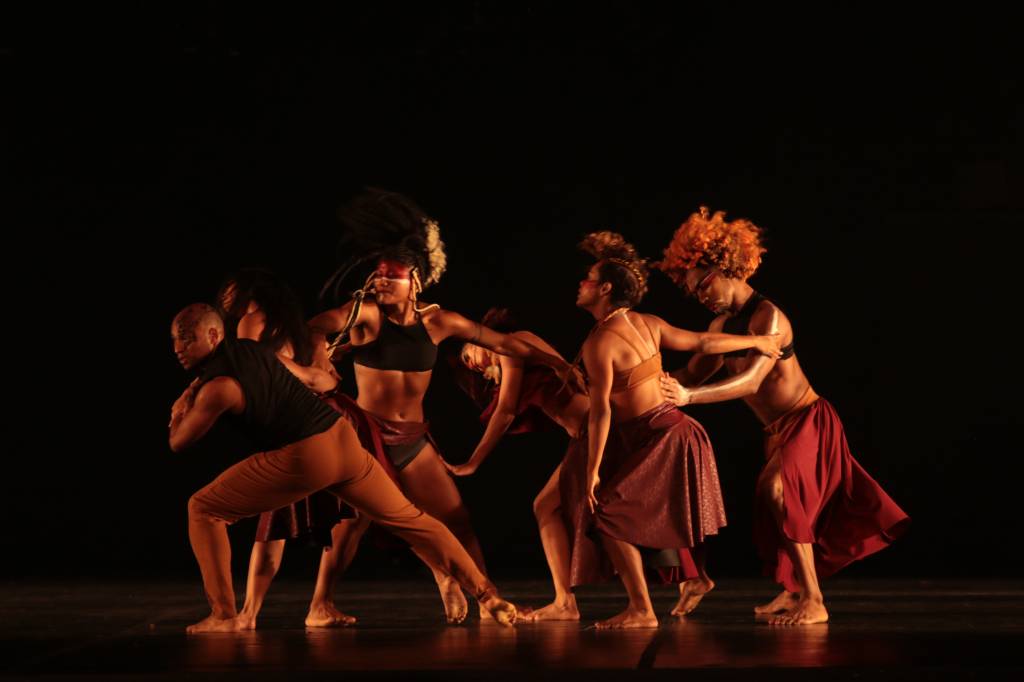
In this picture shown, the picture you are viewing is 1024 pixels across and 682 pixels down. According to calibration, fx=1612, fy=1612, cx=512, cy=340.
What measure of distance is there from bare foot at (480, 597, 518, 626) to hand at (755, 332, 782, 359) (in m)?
1.22

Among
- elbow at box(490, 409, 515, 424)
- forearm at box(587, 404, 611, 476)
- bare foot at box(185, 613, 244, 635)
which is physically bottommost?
bare foot at box(185, 613, 244, 635)

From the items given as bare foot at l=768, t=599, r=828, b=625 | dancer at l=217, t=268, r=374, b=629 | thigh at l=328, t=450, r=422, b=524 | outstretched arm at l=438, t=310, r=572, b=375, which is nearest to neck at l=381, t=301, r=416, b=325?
outstretched arm at l=438, t=310, r=572, b=375

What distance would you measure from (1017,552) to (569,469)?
3.50m

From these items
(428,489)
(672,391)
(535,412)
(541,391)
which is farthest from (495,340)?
(672,391)

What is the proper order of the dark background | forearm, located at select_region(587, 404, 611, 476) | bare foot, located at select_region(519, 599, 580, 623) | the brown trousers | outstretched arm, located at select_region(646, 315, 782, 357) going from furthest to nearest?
the dark background → bare foot, located at select_region(519, 599, 580, 623) → outstretched arm, located at select_region(646, 315, 782, 357) → forearm, located at select_region(587, 404, 611, 476) → the brown trousers

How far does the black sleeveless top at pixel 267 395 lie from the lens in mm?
4652

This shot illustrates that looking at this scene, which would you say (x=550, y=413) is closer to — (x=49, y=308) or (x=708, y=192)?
(x=708, y=192)

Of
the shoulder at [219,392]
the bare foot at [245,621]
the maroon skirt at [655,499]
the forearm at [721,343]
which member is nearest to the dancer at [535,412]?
the maroon skirt at [655,499]

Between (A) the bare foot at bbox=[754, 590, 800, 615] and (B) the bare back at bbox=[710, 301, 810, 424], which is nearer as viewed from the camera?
(B) the bare back at bbox=[710, 301, 810, 424]

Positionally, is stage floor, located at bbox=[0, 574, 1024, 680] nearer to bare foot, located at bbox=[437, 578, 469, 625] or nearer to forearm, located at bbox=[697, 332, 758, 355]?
bare foot, located at bbox=[437, 578, 469, 625]

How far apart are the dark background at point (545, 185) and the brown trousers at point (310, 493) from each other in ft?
10.1

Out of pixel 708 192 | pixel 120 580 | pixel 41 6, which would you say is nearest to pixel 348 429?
pixel 120 580

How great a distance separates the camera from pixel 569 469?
18.0ft

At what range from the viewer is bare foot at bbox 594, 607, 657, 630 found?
16.8ft
